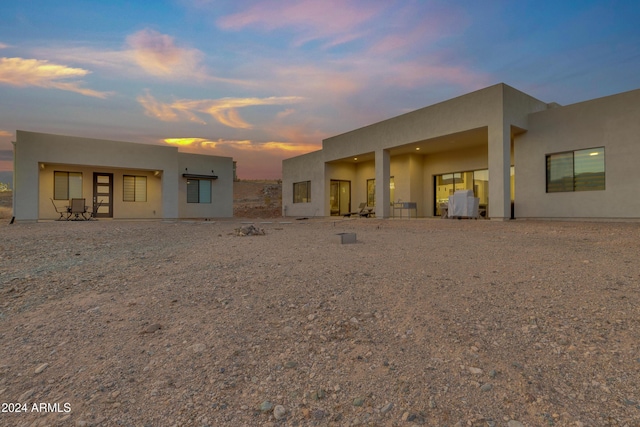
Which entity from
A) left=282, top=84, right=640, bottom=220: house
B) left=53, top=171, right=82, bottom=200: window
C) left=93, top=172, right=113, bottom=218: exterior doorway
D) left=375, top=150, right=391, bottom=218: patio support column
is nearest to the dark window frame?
left=93, top=172, right=113, bottom=218: exterior doorway

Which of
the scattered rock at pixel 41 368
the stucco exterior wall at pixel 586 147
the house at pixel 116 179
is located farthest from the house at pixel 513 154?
the scattered rock at pixel 41 368

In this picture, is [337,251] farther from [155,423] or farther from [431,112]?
[431,112]

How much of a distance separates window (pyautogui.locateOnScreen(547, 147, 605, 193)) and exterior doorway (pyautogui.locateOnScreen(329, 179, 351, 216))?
1126 cm

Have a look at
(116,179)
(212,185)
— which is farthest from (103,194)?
(212,185)

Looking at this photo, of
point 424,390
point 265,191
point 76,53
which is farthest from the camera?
point 265,191

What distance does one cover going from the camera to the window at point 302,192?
2114 cm

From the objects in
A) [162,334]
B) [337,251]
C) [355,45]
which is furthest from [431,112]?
[162,334]

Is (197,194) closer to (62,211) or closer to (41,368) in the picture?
(62,211)

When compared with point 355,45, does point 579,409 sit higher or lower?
lower

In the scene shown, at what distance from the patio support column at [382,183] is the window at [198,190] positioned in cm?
1059

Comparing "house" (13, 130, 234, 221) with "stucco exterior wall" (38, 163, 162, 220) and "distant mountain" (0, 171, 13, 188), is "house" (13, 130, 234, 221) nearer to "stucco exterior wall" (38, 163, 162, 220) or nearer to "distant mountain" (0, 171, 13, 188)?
"stucco exterior wall" (38, 163, 162, 220)

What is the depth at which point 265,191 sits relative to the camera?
143 feet

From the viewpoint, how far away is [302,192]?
859 inches

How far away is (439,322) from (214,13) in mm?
11579
